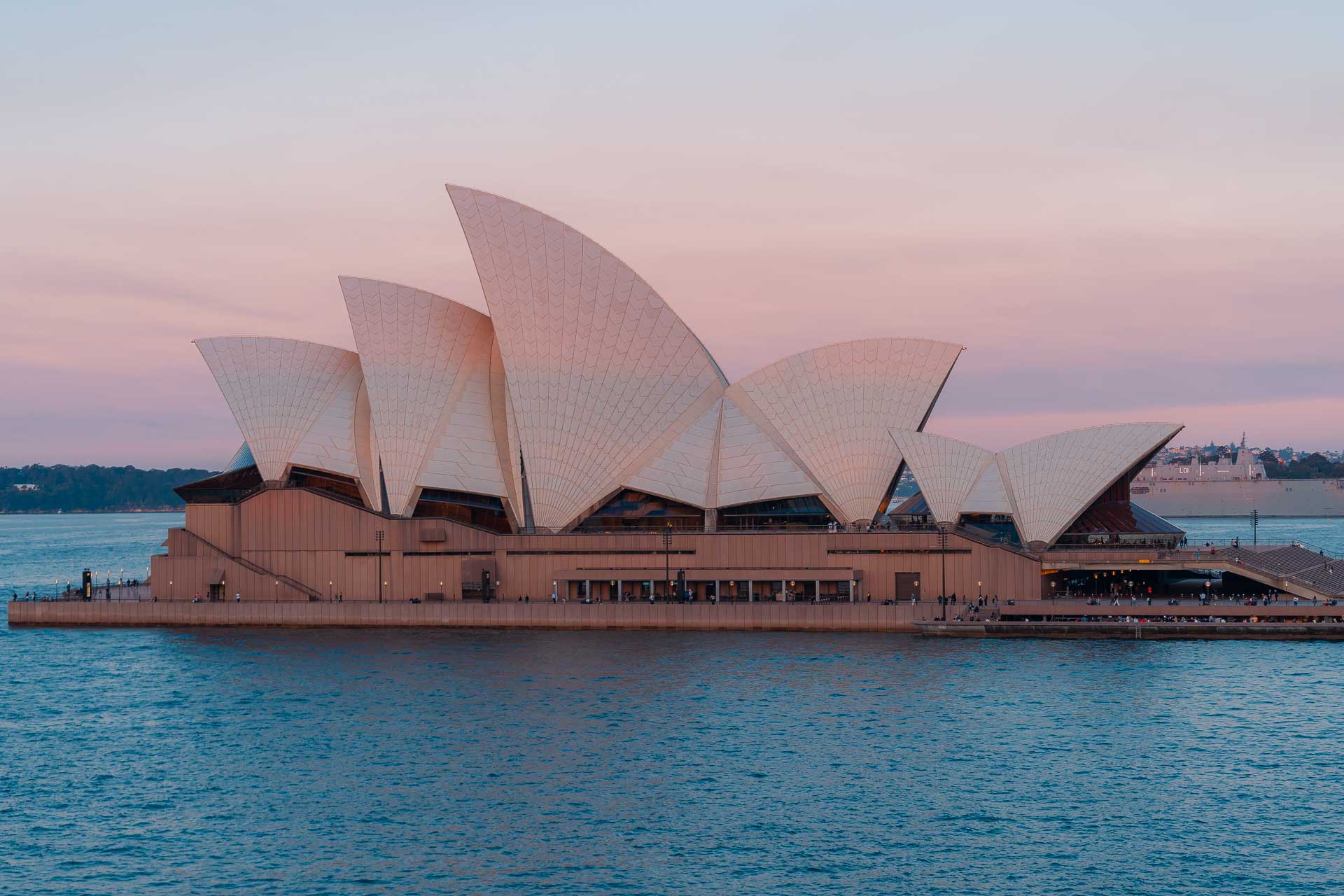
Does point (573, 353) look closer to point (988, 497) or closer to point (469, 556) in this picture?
point (469, 556)

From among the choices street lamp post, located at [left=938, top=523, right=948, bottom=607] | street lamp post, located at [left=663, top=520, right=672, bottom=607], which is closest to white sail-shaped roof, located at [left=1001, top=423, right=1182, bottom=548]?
street lamp post, located at [left=938, top=523, right=948, bottom=607]

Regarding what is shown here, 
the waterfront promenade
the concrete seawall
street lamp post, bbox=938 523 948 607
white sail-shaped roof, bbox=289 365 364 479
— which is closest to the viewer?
the waterfront promenade

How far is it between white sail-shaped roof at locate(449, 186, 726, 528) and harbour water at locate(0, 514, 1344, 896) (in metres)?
12.1

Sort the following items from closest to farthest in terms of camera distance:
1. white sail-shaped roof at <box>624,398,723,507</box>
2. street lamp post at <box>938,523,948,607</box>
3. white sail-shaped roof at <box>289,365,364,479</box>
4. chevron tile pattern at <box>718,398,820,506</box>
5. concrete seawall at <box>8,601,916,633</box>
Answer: concrete seawall at <box>8,601,916,633</box> → street lamp post at <box>938,523,948,607</box> → chevron tile pattern at <box>718,398,820,506</box> → white sail-shaped roof at <box>624,398,723,507</box> → white sail-shaped roof at <box>289,365,364,479</box>

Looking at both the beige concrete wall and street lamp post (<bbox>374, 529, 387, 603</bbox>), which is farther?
street lamp post (<bbox>374, 529, 387, 603</bbox>)

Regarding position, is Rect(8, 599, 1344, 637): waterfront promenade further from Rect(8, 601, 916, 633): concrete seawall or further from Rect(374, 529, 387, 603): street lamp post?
Rect(374, 529, 387, 603): street lamp post

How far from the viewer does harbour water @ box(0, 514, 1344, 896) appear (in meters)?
27.6

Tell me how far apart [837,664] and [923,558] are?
41.9ft

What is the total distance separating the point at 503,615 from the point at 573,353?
12.9 meters

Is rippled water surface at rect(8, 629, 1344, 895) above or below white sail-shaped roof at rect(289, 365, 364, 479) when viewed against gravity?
below

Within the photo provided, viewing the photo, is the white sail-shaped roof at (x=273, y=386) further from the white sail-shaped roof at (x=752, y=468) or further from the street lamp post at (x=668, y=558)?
the white sail-shaped roof at (x=752, y=468)

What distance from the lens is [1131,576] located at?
217 ft

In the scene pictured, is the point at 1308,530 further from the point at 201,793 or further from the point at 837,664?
the point at 201,793

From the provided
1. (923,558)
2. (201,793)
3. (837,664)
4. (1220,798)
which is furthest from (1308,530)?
(201,793)
